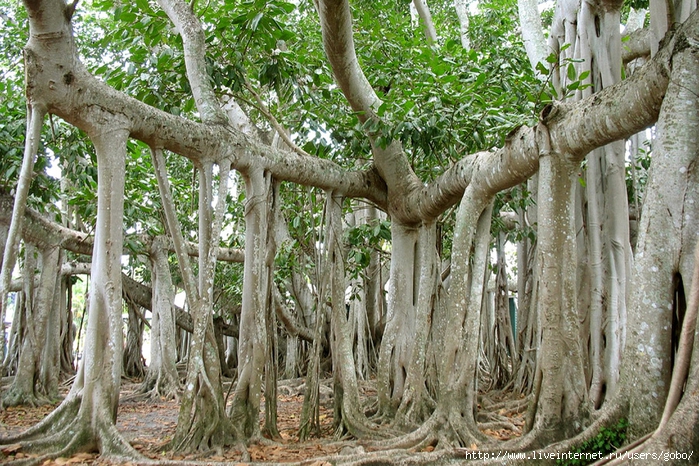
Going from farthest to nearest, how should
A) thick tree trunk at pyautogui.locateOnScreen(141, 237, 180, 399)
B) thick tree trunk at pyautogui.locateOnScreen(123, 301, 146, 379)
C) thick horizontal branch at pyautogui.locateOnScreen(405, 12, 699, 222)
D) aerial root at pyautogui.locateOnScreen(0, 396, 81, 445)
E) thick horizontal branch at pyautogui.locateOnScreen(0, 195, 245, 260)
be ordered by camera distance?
thick tree trunk at pyautogui.locateOnScreen(123, 301, 146, 379)
thick tree trunk at pyautogui.locateOnScreen(141, 237, 180, 399)
thick horizontal branch at pyautogui.locateOnScreen(0, 195, 245, 260)
aerial root at pyautogui.locateOnScreen(0, 396, 81, 445)
thick horizontal branch at pyautogui.locateOnScreen(405, 12, 699, 222)

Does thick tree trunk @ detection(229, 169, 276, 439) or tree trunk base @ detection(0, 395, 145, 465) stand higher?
thick tree trunk @ detection(229, 169, 276, 439)

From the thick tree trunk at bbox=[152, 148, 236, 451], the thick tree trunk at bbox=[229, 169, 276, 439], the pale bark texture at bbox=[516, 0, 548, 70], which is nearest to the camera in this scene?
the thick tree trunk at bbox=[152, 148, 236, 451]

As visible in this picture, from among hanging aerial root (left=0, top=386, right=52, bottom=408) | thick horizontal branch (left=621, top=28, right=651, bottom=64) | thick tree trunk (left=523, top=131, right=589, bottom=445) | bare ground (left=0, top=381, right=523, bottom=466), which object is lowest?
bare ground (left=0, top=381, right=523, bottom=466)

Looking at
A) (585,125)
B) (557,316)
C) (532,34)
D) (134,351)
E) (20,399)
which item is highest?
(532,34)

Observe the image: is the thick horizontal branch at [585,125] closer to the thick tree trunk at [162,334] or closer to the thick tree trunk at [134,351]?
the thick tree trunk at [162,334]

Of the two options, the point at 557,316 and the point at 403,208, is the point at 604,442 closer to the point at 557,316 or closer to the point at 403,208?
the point at 557,316

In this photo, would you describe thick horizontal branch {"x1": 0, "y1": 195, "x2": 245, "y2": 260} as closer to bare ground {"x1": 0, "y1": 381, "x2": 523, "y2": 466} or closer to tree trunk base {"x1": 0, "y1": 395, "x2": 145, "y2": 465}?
bare ground {"x1": 0, "y1": 381, "x2": 523, "y2": 466}

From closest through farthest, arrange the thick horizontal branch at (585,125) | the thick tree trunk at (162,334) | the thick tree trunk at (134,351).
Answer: the thick horizontal branch at (585,125) < the thick tree trunk at (162,334) < the thick tree trunk at (134,351)

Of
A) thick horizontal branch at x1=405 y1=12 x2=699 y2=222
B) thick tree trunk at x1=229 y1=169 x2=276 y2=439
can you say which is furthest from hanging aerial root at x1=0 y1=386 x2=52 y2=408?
thick horizontal branch at x1=405 y1=12 x2=699 y2=222

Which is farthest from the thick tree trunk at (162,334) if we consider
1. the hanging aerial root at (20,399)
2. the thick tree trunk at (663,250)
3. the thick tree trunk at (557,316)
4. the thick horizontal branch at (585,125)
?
the thick tree trunk at (663,250)

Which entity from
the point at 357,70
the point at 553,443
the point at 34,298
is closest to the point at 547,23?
the point at 357,70

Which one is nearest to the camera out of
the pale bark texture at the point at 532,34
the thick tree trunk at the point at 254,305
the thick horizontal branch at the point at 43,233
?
the thick tree trunk at the point at 254,305

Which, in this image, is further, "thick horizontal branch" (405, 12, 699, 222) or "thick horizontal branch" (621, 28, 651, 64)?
"thick horizontal branch" (621, 28, 651, 64)

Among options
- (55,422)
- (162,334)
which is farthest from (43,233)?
(55,422)
